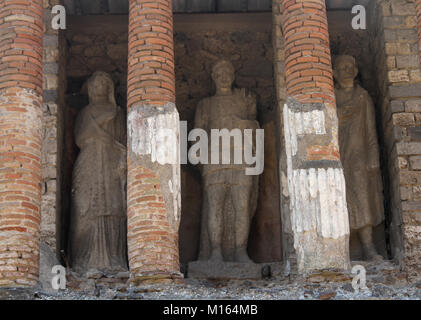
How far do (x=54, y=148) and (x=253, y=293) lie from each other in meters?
3.97

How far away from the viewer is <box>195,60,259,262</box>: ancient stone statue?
46.4 ft

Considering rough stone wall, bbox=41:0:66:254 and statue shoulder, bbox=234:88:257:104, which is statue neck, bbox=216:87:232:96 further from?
rough stone wall, bbox=41:0:66:254

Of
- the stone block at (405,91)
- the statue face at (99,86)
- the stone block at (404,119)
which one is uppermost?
the statue face at (99,86)

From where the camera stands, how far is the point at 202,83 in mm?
15547

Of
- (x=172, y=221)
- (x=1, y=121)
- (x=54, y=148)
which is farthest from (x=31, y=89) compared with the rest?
(x=172, y=221)

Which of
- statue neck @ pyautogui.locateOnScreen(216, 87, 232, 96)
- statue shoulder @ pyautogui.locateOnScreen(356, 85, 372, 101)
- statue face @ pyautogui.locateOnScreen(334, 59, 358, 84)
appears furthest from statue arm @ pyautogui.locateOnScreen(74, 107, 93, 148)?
statue shoulder @ pyautogui.locateOnScreen(356, 85, 372, 101)

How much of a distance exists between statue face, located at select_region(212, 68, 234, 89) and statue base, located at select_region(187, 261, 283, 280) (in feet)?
9.12

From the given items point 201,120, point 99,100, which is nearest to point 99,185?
point 99,100

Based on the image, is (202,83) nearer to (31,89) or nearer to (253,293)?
(31,89)

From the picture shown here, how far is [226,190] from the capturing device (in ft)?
47.2

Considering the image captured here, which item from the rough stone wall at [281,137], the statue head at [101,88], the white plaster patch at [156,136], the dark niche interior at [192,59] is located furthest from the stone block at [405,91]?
the statue head at [101,88]

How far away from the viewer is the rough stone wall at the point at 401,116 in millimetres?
13453

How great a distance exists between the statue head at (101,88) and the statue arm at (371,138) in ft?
12.5

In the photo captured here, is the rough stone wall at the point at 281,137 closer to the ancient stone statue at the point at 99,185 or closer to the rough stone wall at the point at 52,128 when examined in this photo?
the ancient stone statue at the point at 99,185
